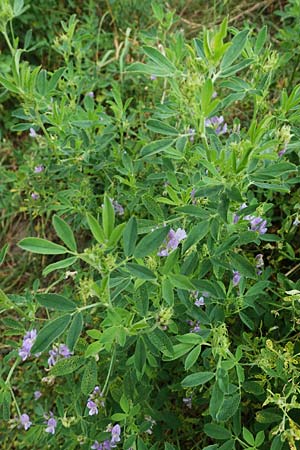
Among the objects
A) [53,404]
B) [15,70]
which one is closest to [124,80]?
[15,70]

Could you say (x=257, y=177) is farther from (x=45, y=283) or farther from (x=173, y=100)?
(x=45, y=283)

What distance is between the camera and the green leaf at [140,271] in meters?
1.01

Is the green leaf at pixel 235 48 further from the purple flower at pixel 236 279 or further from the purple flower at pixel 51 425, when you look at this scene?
the purple flower at pixel 51 425

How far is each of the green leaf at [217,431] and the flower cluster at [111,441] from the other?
207mm

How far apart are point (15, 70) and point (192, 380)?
0.86 m

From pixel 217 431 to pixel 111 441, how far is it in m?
0.26

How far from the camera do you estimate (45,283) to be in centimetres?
241

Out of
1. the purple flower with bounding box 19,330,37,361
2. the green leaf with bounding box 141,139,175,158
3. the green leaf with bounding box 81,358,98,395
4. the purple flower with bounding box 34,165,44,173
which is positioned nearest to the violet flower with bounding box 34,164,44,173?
the purple flower with bounding box 34,165,44,173

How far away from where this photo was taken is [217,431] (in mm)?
1291

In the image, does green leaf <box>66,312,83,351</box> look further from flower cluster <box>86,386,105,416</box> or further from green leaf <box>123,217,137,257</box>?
flower cluster <box>86,386,105,416</box>

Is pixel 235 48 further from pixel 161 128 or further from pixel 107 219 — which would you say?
pixel 107 219

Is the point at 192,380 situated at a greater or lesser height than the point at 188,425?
greater


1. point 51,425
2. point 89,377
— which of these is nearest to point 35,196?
point 51,425

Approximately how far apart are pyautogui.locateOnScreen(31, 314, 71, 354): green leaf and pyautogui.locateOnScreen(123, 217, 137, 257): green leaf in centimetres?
18
